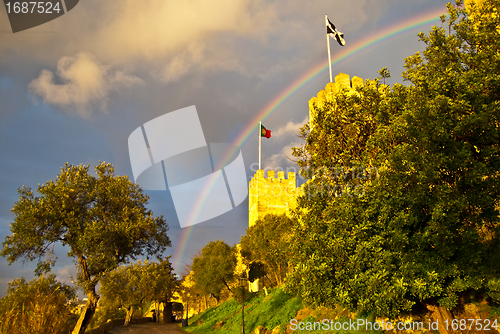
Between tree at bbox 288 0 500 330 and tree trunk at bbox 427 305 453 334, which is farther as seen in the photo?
tree trunk at bbox 427 305 453 334

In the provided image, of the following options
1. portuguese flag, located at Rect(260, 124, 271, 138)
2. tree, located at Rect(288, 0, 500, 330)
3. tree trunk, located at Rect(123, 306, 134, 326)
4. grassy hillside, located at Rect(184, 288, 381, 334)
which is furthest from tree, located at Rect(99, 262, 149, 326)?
tree, located at Rect(288, 0, 500, 330)

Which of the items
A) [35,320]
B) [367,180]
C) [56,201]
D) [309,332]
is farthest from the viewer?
[56,201]

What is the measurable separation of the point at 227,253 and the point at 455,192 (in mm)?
33292

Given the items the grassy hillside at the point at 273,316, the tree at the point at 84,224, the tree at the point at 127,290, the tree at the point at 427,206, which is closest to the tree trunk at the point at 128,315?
the tree at the point at 127,290

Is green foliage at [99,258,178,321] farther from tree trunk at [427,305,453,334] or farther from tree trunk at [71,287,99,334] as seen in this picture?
tree trunk at [427,305,453,334]

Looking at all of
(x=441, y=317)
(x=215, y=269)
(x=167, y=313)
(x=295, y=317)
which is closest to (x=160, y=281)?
(x=215, y=269)

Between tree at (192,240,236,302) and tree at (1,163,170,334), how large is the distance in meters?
18.8

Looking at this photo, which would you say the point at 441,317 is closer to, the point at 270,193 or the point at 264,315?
the point at 264,315

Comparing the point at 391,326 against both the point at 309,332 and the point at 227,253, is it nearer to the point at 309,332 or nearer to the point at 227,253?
the point at 309,332

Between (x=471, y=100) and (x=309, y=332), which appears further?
(x=309, y=332)

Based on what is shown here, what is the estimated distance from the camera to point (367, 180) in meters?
12.7

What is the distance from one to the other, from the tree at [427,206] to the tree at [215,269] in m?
27.1

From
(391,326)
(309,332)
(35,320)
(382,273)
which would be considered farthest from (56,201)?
(391,326)

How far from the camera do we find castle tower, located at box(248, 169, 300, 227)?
48.9 m
